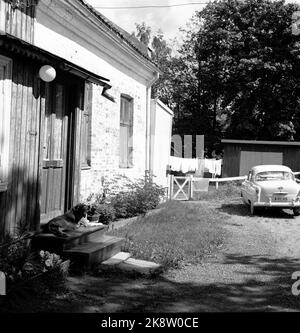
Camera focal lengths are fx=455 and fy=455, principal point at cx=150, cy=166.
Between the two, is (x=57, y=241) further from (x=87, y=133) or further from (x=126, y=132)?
(x=126, y=132)

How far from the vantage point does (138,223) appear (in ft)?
34.7

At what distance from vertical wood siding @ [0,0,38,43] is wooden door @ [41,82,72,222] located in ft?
3.45

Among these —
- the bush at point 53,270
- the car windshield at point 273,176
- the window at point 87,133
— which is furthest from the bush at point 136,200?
the bush at point 53,270

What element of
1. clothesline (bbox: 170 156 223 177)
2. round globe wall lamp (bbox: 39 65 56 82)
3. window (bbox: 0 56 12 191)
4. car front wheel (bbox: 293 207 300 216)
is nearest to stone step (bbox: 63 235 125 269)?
window (bbox: 0 56 12 191)

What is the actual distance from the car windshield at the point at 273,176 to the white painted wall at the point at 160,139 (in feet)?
11.6

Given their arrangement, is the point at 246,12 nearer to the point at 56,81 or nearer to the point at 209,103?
the point at 209,103

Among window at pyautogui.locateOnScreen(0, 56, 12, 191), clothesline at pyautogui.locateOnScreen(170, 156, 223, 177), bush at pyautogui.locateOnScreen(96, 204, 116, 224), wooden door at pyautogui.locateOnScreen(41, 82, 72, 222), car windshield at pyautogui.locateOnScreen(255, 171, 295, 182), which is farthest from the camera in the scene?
clothesline at pyautogui.locateOnScreen(170, 156, 223, 177)

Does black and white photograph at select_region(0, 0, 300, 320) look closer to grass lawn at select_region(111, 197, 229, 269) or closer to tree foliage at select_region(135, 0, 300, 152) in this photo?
grass lawn at select_region(111, 197, 229, 269)

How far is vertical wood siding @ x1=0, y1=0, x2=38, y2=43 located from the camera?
686 centimetres

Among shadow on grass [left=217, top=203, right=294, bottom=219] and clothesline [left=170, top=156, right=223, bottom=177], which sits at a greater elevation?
clothesline [left=170, top=156, right=223, bottom=177]

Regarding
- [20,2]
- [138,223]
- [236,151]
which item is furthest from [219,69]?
[20,2]

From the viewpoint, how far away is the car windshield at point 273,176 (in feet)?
49.8

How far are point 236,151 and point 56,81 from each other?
22936 millimetres
